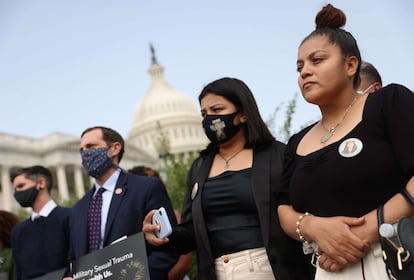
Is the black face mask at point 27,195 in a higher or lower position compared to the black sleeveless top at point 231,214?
higher

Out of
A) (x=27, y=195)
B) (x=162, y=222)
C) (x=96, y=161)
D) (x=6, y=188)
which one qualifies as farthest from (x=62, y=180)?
(x=162, y=222)

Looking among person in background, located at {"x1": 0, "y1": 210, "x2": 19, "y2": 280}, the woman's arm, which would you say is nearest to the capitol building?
person in background, located at {"x1": 0, "y1": 210, "x2": 19, "y2": 280}

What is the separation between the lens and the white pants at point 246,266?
323 centimetres

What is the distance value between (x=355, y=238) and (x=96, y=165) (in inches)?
98.7

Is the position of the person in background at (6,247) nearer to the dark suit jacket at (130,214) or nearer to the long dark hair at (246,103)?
the dark suit jacket at (130,214)

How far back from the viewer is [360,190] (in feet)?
7.86

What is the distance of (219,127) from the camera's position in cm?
361

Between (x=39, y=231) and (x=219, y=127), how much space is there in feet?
7.42

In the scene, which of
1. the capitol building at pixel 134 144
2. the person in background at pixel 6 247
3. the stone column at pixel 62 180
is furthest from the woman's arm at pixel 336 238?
the stone column at pixel 62 180

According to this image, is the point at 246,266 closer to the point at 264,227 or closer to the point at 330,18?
the point at 264,227

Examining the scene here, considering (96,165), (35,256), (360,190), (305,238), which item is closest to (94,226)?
(96,165)

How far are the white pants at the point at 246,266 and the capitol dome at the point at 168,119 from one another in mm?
80395

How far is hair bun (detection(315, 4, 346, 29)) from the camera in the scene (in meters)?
2.86

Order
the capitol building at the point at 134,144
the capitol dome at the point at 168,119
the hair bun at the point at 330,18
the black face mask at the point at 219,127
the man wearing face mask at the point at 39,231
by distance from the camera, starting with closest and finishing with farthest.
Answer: the hair bun at the point at 330,18
the black face mask at the point at 219,127
the man wearing face mask at the point at 39,231
the capitol building at the point at 134,144
the capitol dome at the point at 168,119
